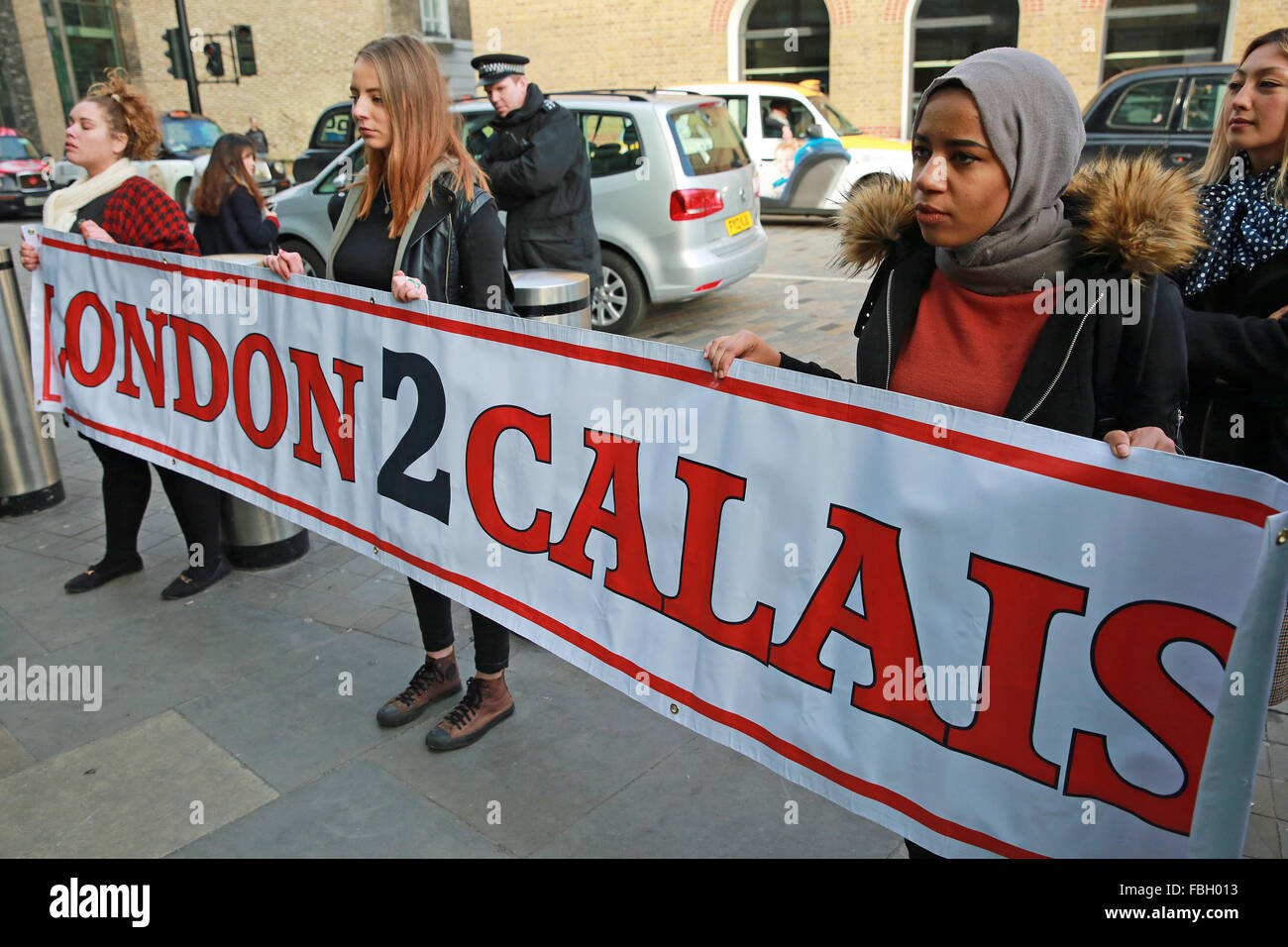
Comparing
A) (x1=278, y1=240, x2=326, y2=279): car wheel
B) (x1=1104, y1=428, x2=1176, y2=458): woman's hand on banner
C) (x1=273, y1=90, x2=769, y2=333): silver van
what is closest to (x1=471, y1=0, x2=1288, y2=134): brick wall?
(x1=273, y1=90, x2=769, y2=333): silver van

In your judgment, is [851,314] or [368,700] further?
[851,314]

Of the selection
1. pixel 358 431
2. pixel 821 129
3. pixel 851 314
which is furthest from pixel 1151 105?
pixel 358 431

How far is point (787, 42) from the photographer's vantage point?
21.6 m

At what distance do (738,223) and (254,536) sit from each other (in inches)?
230

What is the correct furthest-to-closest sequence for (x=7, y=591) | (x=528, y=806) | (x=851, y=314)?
(x=851, y=314) < (x=7, y=591) < (x=528, y=806)

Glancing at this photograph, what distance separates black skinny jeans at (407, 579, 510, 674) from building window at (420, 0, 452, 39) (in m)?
31.0

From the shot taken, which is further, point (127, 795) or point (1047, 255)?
point (127, 795)

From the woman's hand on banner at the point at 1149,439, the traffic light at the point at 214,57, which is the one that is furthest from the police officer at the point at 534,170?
the traffic light at the point at 214,57

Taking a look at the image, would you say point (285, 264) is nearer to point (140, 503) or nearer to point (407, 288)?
point (407, 288)

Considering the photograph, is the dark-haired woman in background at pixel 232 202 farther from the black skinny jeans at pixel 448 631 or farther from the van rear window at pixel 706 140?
the black skinny jeans at pixel 448 631

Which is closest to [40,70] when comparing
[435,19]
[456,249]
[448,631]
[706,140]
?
[435,19]
